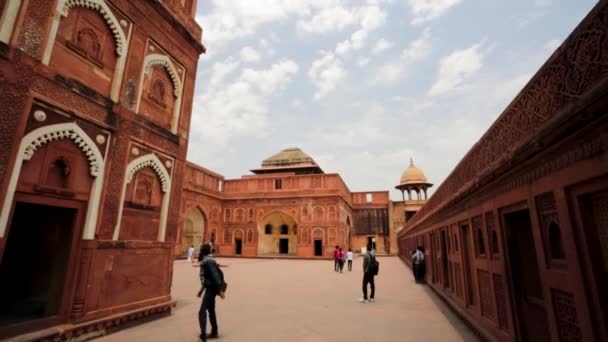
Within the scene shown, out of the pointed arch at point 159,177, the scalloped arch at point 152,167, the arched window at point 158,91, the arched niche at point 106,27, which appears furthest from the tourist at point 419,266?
the arched niche at point 106,27

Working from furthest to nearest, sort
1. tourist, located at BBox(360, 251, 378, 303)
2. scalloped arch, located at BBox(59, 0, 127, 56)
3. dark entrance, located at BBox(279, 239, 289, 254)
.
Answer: dark entrance, located at BBox(279, 239, 289, 254) → tourist, located at BBox(360, 251, 378, 303) → scalloped arch, located at BBox(59, 0, 127, 56)

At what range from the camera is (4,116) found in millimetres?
3762

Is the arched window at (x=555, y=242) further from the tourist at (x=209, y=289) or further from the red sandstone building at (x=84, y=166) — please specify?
the red sandstone building at (x=84, y=166)

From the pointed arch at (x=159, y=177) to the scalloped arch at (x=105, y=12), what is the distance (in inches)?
77.1

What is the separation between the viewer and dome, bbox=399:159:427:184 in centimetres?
3319

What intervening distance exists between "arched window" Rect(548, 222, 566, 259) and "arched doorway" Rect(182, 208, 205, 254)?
81.6 feet

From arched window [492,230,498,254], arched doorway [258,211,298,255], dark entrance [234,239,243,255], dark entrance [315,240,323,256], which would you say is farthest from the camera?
arched doorway [258,211,298,255]

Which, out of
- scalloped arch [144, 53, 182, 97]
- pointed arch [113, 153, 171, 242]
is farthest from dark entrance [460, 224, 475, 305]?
scalloped arch [144, 53, 182, 97]

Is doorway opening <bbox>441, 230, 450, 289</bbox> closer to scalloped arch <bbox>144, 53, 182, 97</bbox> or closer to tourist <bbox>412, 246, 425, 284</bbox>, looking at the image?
tourist <bbox>412, 246, 425, 284</bbox>

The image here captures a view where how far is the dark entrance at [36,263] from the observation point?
14.7ft

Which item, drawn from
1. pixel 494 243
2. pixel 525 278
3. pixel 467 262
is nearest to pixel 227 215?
pixel 467 262

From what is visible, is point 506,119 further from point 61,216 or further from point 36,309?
point 36,309

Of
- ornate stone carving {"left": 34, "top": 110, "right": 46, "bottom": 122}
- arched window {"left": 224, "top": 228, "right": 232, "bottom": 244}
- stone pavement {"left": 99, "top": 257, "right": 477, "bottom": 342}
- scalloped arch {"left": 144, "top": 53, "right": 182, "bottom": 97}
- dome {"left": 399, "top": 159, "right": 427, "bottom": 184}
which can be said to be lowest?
stone pavement {"left": 99, "top": 257, "right": 477, "bottom": 342}

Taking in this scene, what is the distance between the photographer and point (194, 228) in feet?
83.4
